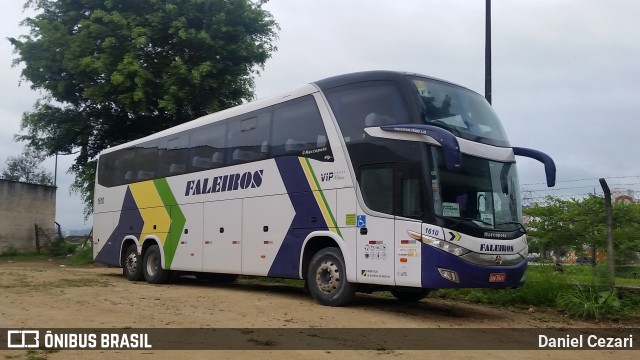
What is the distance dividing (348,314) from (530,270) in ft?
14.7

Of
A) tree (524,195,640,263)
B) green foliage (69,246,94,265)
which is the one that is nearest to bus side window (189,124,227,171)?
tree (524,195,640,263)

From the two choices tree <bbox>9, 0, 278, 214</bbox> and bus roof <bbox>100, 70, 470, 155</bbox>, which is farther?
tree <bbox>9, 0, 278, 214</bbox>

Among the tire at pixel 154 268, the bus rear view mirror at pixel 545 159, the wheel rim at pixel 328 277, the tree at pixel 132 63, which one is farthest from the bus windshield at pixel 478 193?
the tree at pixel 132 63

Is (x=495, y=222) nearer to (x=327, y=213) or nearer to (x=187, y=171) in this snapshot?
(x=327, y=213)

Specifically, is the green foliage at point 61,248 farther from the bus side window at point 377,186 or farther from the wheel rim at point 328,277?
the bus side window at point 377,186

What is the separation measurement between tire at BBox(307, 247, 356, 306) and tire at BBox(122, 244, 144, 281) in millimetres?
7228

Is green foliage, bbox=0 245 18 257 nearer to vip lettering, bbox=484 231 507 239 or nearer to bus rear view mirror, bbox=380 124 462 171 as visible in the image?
bus rear view mirror, bbox=380 124 462 171

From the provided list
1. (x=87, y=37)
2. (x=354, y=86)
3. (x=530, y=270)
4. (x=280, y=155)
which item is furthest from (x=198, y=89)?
(x=530, y=270)

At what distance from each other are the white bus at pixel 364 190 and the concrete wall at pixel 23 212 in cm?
2215

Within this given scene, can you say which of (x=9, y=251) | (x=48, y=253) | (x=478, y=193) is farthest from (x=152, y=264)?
(x=9, y=251)

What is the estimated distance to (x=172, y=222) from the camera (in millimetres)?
15234

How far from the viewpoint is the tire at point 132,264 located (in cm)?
1644

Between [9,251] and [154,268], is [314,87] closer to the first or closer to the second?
[154,268]

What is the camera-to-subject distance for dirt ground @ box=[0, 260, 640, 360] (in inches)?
267
